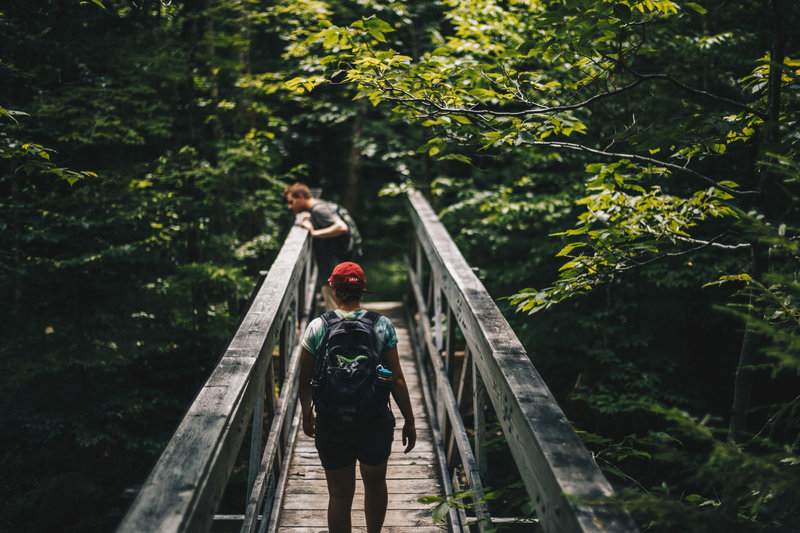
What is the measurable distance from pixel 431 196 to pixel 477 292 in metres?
5.94

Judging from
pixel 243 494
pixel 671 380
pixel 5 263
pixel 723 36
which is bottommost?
pixel 243 494

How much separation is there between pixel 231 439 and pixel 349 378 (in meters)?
0.63

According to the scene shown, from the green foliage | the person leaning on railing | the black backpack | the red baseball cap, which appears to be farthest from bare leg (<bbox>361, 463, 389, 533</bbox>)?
the person leaning on railing

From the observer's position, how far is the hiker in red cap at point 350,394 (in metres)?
2.46

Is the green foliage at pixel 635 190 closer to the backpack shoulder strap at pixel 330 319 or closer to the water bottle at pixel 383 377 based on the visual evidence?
the water bottle at pixel 383 377

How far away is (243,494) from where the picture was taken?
7508mm

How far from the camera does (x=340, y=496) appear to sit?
8.68 ft

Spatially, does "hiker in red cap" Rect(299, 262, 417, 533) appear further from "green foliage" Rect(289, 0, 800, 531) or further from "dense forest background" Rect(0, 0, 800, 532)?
"dense forest background" Rect(0, 0, 800, 532)

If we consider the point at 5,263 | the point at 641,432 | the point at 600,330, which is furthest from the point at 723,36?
the point at 5,263

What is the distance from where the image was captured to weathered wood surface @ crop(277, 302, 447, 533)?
309cm

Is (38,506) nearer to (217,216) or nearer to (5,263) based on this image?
(5,263)

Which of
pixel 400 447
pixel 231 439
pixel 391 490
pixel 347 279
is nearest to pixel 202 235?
pixel 400 447

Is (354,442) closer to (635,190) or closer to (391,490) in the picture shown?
(391,490)

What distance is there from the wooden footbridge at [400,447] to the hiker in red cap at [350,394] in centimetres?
31
